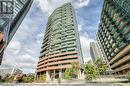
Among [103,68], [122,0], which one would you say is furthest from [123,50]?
[122,0]

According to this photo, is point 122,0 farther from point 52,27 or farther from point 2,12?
point 52,27

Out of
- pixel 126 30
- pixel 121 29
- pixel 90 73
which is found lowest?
pixel 90 73

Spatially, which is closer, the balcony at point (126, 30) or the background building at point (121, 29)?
the balcony at point (126, 30)

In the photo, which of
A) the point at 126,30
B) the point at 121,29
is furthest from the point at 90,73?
the point at 121,29

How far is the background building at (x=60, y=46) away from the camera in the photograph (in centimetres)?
9081

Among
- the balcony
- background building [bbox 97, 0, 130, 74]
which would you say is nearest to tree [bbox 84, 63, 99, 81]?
background building [bbox 97, 0, 130, 74]

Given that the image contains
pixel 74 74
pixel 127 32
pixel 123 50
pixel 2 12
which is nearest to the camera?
pixel 2 12

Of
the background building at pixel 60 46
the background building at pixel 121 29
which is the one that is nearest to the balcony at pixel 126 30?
the background building at pixel 121 29

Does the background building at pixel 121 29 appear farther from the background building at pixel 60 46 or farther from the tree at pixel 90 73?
the background building at pixel 60 46

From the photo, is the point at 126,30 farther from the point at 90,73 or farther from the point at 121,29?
the point at 90,73

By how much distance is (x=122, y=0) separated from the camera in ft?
215

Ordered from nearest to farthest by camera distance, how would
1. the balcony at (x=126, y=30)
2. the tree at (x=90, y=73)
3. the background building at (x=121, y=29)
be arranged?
the tree at (x=90, y=73) → the balcony at (x=126, y=30) → the background building at (x=121, y=29)

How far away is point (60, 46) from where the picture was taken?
327 feet

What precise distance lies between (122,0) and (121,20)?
393 inches
